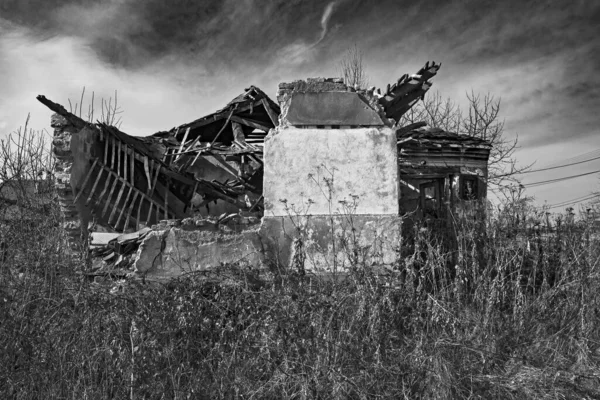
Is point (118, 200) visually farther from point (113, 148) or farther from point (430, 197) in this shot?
point (430, 197)

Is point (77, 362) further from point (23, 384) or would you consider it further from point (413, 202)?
point (413, 202)

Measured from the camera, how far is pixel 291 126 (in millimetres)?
6242

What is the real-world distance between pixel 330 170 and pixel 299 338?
2.82 metres

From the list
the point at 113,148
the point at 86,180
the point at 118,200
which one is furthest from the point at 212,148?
the point at 86,180

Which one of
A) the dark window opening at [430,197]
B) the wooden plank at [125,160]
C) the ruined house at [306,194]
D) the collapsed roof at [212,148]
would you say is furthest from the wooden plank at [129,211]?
the dark window opening at [430,197]

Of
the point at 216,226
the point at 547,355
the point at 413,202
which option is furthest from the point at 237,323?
the point at 413,202

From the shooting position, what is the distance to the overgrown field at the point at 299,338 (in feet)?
11.2

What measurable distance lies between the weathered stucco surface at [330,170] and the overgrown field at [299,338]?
4.36ft

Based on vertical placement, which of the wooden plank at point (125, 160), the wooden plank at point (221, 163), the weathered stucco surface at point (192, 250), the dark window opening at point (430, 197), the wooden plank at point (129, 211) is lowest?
the weathered stucco surface at point (192, 250)

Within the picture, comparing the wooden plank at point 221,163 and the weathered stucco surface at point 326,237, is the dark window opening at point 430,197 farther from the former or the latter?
the weathered stucco surface at point 326,237

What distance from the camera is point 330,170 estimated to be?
612 centimetres

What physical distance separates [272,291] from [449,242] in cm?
326

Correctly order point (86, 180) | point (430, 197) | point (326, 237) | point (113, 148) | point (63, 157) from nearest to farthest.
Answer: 1. point (326, 237)
2. point (63, 157)
3. point (86, 180)
4. point (113, 148)
5. point (430, 197)

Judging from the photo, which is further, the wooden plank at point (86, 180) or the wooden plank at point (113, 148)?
the wooden plank at point (113, 148)
